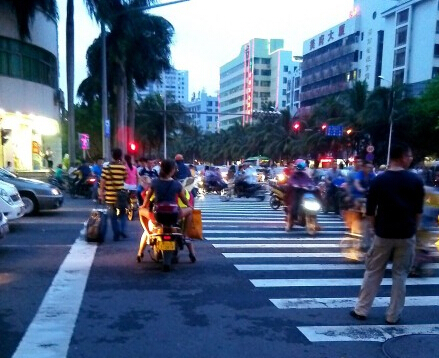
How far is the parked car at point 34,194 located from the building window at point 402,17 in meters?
61.6

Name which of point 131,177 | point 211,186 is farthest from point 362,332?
point 211,186

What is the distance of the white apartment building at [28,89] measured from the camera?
78.8 ft

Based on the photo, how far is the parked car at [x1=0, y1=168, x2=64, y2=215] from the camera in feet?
42.2

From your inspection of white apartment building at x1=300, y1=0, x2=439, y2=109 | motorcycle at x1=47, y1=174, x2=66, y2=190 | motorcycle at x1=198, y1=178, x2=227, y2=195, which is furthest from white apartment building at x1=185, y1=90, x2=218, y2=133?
motorcycle at x1=47, y1=174, x2=66, y2=190

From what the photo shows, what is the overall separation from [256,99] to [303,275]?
11860 cm

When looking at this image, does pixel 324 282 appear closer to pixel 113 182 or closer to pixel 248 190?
pixel 113 182

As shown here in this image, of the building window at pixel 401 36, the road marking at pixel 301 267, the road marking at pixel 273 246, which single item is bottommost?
the road marking at pixel 273 246

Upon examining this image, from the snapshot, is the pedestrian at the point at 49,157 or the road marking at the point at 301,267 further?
the pedestrian at the point at 49,157

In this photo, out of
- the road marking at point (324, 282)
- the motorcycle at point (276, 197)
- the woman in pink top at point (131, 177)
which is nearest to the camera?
the road marking at point (324, 282)

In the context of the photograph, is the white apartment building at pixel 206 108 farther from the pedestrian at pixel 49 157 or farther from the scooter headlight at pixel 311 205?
the scooter headlight at pixel 311 205

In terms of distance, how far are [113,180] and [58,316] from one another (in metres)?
4.55

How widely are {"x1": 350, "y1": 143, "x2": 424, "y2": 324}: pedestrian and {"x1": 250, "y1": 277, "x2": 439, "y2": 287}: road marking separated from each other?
1.62 metres

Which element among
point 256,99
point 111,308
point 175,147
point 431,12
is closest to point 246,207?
point 111,308

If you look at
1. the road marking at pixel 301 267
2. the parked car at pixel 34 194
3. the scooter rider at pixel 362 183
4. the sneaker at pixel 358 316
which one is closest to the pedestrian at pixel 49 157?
the parked car at pixel 34 194
